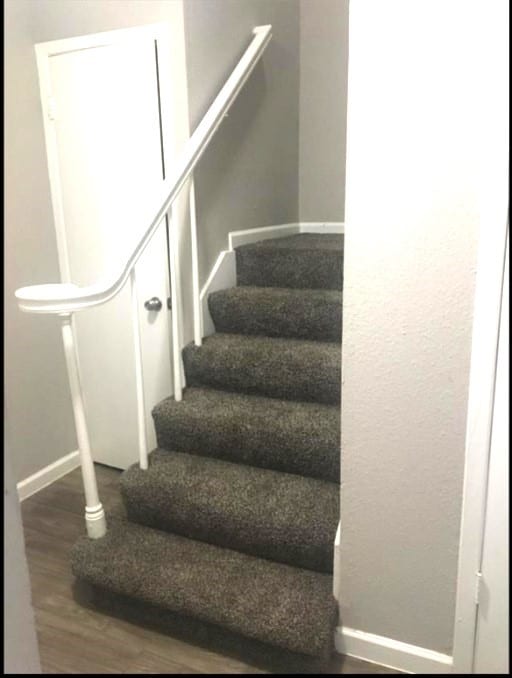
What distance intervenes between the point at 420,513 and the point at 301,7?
253cm

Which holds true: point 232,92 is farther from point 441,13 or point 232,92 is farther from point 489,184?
point 489,184

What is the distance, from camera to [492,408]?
115cm

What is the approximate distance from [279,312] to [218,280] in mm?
344

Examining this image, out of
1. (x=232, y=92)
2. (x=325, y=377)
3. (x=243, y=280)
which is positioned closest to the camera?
(x=325, y=377)

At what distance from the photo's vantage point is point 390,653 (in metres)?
1.40

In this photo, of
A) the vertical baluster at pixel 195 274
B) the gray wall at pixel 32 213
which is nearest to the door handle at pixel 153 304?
the vertical baluster at pixel 195 274

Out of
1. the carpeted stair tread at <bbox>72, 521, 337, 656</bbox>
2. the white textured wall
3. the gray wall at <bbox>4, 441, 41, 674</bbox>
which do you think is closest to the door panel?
the carpeted stair tread at <bbox>72, 521, 337, 656</bbox>

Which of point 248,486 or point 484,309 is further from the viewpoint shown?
point 248,486

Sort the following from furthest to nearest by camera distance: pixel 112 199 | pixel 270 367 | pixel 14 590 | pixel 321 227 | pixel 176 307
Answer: pixel 321 227, pixel 112 199, pixel 176 307, pixel 270 367, pixel 14 590

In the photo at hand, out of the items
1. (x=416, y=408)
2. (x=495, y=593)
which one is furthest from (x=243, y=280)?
(x=495, y=593)

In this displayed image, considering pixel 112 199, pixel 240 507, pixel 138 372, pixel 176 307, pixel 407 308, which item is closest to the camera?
pixel 407 308

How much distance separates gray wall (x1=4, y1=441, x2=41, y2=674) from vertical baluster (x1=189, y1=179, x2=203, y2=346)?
147 centimetres

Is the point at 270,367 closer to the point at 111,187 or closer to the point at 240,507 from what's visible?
the point at 240,507

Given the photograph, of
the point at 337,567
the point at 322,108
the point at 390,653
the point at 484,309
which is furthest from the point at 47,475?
the point at 322,108
